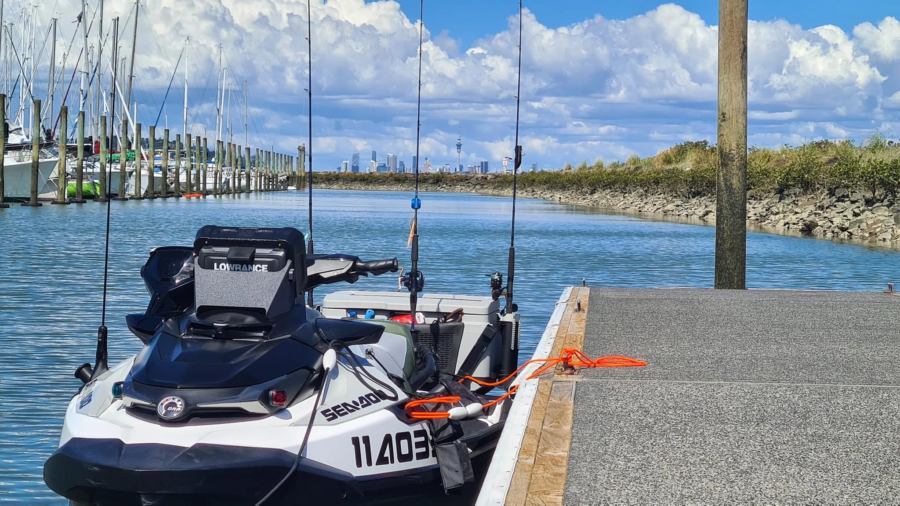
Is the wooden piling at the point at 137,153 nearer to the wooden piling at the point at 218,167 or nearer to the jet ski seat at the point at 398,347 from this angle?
the wooden piling at the point at 218,167

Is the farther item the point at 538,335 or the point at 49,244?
the point at 49,244

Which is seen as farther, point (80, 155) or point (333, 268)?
point (80, 155)

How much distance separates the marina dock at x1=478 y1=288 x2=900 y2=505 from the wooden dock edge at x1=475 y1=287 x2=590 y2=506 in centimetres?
1

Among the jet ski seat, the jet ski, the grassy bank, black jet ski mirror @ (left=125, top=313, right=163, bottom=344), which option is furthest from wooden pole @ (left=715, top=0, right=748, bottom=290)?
the grassy bank

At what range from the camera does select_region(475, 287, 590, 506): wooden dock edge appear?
504 cm

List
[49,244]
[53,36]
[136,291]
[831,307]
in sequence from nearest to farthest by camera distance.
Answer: [831,307], [136,291], [49,244], [53,36]

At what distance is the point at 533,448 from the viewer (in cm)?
573

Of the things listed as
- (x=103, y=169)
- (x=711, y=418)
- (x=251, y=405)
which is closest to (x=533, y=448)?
(x=711, y=418)

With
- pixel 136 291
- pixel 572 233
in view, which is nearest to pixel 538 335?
pixel 136 291

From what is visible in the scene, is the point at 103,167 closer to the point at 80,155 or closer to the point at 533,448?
the point at 533,448

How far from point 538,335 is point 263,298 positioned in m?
9.33

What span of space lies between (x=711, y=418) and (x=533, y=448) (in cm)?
126

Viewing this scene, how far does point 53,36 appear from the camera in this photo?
71312mm

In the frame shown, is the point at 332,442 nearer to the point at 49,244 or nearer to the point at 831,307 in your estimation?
the point at 831,307
